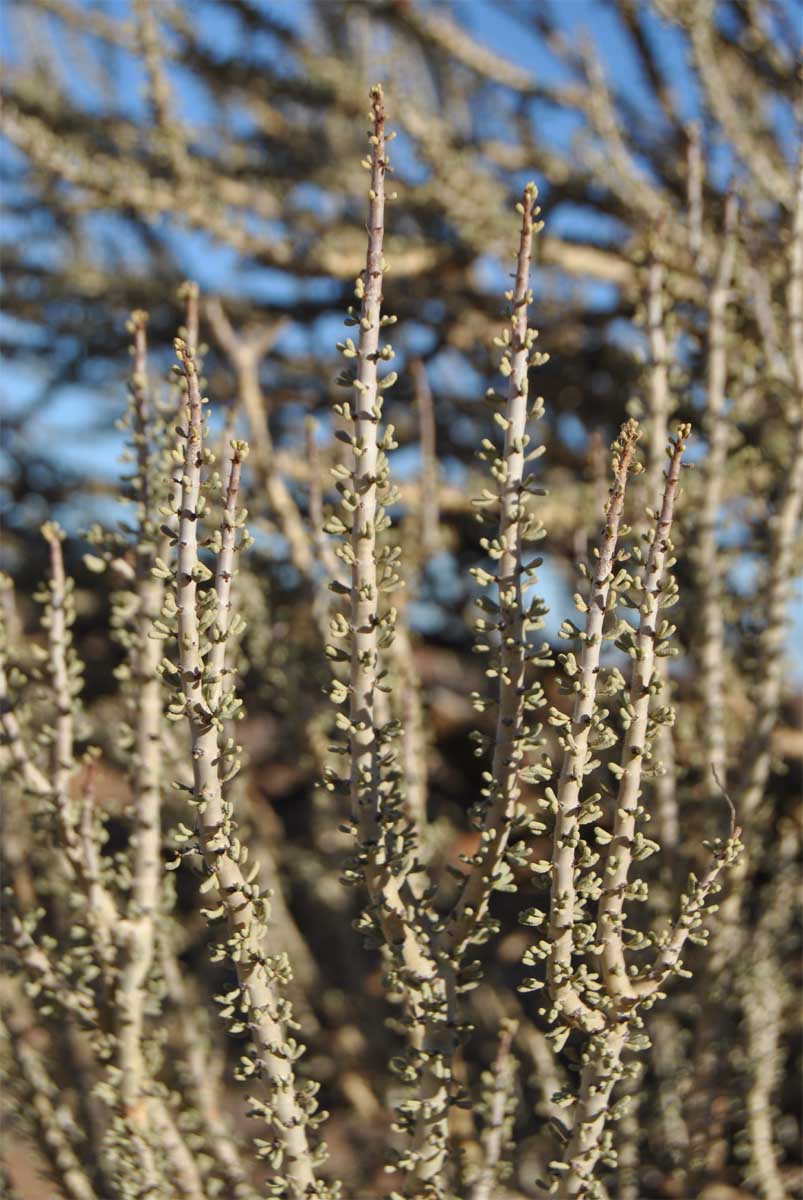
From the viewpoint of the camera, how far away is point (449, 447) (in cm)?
350

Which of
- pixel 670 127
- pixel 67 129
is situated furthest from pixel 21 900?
pixel 670 127

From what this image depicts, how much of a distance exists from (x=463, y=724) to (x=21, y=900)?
5.24 feet

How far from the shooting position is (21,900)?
222cm

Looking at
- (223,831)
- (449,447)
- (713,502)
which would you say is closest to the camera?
(223,831)

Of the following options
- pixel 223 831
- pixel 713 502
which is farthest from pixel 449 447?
pixel 223 831

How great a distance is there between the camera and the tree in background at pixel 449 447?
1.87 metres

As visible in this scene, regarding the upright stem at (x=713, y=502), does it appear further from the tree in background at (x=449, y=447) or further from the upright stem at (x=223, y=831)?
the upright stem at (x=223, y=831)

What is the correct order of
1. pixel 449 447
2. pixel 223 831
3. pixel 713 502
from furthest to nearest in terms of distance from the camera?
1. pixel 449 447
2. pixel 713 502
3. pixel 223 831

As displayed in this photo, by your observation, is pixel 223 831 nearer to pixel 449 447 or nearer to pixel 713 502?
pixel 713 502

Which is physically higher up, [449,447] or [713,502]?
[449,447]

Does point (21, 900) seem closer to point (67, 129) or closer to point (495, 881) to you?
point (495, 881)

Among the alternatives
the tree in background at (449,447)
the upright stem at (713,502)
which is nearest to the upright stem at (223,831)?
the tree in background at (449,447)


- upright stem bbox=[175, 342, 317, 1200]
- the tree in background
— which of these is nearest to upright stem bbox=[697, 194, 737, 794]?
the tree in background

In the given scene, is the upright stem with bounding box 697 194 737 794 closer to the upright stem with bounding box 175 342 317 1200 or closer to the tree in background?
the tree in background
